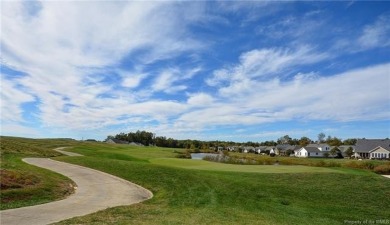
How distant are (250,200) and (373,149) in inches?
3452

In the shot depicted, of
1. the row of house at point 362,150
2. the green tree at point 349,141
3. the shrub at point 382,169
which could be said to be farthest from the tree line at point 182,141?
the shrub at point 382,169

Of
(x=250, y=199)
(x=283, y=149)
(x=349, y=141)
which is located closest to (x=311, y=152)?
(x=283, y=149)

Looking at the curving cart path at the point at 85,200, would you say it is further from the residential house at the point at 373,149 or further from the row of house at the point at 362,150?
the row of house at the point at 362,150

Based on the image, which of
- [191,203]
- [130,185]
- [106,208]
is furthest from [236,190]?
[106,208]

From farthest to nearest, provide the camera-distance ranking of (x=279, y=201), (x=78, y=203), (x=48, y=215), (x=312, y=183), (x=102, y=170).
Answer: (x=102, y=170), (x=312, y=183), (x=279, y=201), (x=78, y=203), (x=48, y=215)

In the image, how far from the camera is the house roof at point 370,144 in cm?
9328

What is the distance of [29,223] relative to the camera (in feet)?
34.9

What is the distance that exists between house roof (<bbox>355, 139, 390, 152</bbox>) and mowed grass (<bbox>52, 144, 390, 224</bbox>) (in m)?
76.4

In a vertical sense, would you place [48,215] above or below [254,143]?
below

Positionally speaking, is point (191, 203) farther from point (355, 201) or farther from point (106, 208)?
point (355, 201)

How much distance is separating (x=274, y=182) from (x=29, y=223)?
17.6m

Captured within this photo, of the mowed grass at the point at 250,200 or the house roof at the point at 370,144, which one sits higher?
the house roof at the point at 370,144

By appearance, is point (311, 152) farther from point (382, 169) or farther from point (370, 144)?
point (382, 169)

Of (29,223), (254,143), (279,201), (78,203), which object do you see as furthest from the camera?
(254,143)
